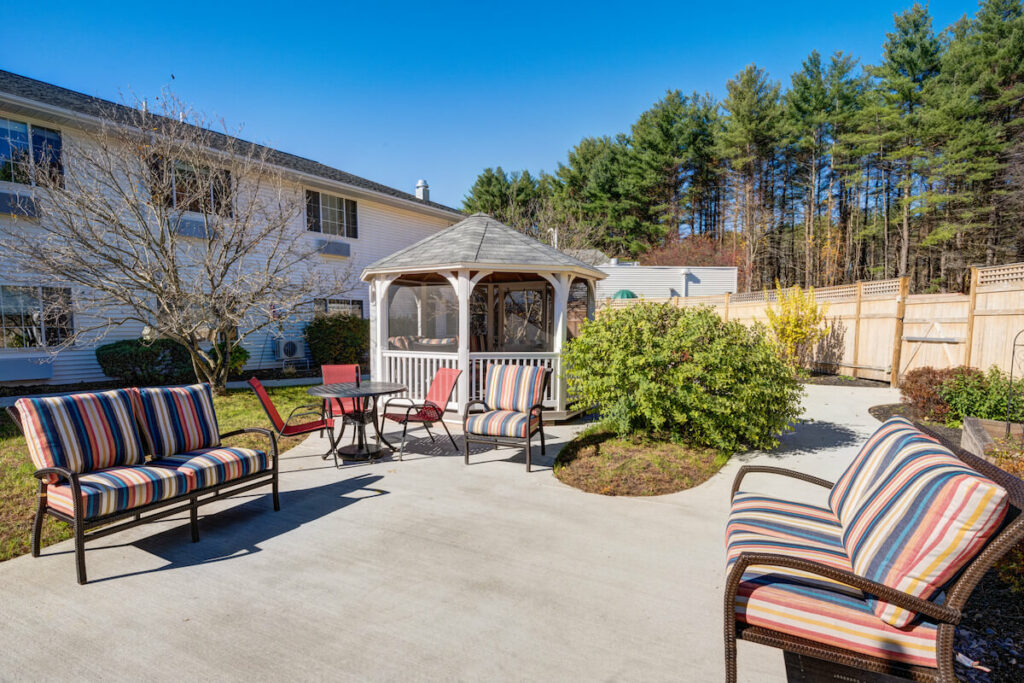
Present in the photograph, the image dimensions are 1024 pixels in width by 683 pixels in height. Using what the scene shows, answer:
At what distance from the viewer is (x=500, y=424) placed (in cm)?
592

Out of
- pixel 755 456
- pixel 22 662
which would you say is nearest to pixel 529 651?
pixel 22 662

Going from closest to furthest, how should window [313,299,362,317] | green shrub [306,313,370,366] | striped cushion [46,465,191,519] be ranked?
striped cushion [46,465,191,519] → green shrub [306,313,370,366] → window [313,299,362,317]

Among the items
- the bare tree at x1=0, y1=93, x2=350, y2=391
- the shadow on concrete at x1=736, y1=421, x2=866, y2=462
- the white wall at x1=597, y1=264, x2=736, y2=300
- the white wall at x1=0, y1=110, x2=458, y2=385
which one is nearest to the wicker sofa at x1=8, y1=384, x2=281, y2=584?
the bare tree at x1=0, y1=93, x2=350, y2=391

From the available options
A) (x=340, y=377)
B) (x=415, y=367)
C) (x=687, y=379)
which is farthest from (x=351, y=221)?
(x=687, y=379)

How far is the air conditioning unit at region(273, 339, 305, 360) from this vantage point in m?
14.7

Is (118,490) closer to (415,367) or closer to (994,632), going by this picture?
(415,367)

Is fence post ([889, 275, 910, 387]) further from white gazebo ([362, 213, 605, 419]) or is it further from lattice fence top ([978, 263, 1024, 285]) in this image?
white gazebo ([362, 213, 605, 419])

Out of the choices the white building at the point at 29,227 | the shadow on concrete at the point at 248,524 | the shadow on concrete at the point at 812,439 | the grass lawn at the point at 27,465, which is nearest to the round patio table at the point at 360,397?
the shadow on concrete at the point at 248,524

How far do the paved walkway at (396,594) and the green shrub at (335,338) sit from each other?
1065 cm

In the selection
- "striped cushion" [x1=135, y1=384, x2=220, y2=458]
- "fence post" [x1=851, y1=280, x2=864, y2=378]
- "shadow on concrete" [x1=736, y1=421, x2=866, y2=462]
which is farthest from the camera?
"fence post" [x1=851, y1=280, x2=864, y2=378]

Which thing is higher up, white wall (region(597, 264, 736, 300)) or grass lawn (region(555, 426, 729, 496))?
white wall (region(597, 264, 736, 300))

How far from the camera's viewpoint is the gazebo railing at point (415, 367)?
337 inches

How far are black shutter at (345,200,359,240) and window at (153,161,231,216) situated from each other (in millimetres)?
4728

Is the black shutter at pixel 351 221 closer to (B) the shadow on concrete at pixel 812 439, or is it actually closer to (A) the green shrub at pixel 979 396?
(B) the shadow on concrete at pixel 812 439
